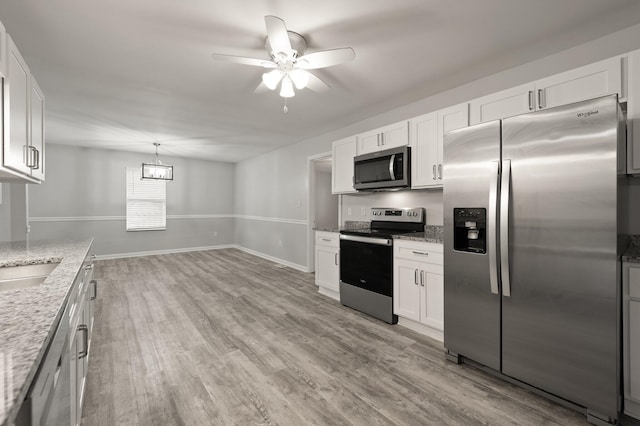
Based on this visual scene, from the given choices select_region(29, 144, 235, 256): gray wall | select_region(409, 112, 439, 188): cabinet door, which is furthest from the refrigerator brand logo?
select_region(29, 144, 235, 256): gray wall

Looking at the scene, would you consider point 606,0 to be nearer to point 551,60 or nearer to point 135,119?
point 551,60

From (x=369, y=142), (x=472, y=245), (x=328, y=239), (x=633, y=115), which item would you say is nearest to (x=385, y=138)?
(x=369, y=142)

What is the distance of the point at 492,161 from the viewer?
2.09m

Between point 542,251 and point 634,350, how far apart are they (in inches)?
27.2

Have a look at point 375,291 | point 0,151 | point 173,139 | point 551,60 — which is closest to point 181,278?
point 173,139

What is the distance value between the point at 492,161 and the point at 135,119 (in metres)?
4.84

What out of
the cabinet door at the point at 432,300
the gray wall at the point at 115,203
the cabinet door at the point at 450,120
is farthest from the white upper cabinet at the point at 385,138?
the gray wall at the point at 115,203

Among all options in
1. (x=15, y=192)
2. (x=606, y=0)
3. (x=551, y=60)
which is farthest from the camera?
(x=15, y=192)

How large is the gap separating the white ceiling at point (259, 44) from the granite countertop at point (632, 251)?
161 cm

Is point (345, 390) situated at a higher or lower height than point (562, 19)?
lower

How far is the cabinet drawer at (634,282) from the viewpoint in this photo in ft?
5.39

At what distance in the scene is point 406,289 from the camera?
2.90 metres

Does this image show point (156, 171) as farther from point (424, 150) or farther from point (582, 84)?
point (582, 84)

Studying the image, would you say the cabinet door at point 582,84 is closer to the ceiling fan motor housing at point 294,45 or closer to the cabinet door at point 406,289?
the cabinet door at point 406,289
